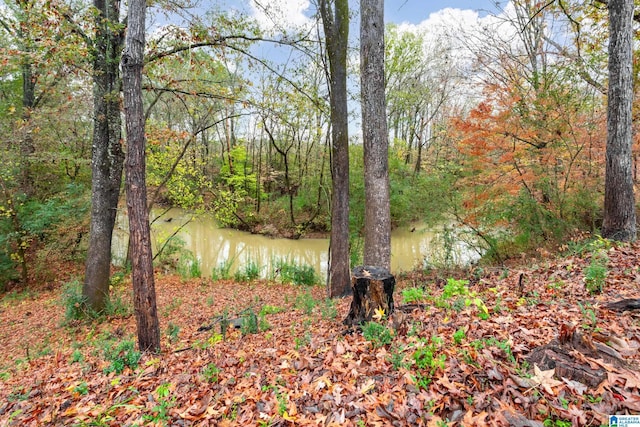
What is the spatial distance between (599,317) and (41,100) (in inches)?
560

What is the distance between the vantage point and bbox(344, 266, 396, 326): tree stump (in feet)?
10.8

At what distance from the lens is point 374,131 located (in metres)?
4.84

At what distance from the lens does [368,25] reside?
15.3ft

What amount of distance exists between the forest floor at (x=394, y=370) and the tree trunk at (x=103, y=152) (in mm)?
1814

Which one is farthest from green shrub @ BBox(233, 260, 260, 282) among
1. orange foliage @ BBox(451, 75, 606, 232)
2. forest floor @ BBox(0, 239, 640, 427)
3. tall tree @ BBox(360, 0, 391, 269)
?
orange foliage @ BBox(451, 75, 606, 232)

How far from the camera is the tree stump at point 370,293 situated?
3.29 m

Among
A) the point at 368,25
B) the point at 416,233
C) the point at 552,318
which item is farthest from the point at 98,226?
the point at 416,233

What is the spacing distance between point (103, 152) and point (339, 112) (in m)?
4.49

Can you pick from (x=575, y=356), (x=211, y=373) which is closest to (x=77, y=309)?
(x=211, y=373)

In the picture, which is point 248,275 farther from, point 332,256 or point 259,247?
point 259,247

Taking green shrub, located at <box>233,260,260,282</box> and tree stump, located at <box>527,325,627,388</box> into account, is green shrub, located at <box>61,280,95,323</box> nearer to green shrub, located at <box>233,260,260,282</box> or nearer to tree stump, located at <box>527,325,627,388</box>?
green shrub, located at <box>233,260,260,282</box>

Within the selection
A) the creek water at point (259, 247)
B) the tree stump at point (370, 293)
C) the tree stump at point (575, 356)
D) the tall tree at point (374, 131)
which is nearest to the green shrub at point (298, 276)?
the creek water at point (259, 247)

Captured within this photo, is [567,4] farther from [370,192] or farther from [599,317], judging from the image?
[599,317]

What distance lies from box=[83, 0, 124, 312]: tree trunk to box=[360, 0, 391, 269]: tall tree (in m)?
4.33
